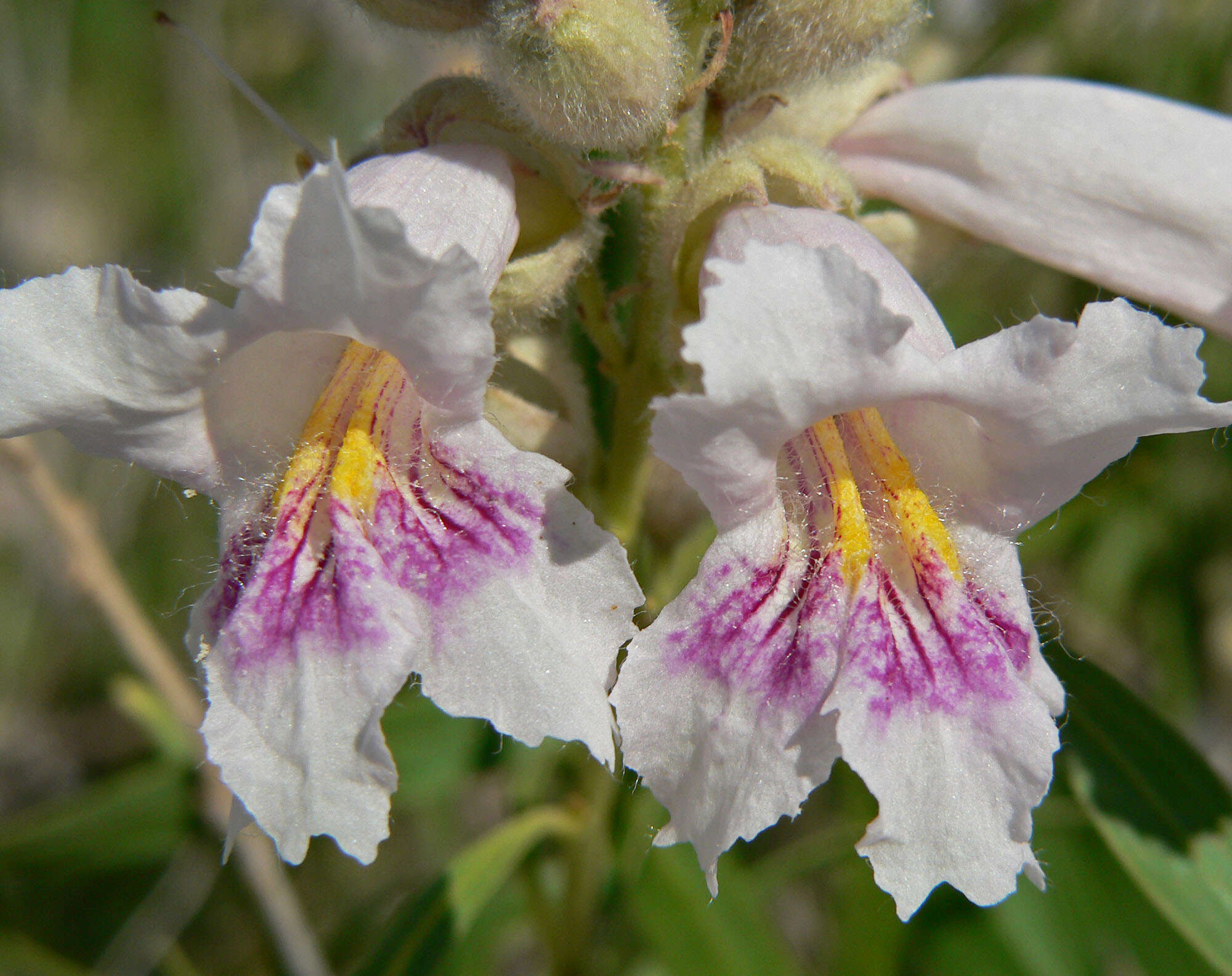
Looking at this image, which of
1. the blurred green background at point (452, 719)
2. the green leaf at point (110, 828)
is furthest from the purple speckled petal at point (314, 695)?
the green leaf at point (110, 828)

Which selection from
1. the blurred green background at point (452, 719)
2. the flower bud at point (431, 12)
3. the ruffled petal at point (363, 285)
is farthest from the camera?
the blurred green background at point (452, 719)

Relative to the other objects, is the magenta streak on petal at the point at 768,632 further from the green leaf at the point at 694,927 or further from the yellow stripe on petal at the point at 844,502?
the green leaf at the point at 694,927

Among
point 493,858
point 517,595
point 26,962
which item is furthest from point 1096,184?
point 26,962

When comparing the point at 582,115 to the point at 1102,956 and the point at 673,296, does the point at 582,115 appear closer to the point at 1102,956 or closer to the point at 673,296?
the point at 673,296

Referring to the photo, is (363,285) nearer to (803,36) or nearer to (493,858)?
(803,36)

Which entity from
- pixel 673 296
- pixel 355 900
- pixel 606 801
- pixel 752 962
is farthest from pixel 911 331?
pixel 355 900

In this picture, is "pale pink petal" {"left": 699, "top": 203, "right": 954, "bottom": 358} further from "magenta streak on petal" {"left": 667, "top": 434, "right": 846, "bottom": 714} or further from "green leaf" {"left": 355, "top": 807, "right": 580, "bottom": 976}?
"green leaf" {"left": 355, "top": 807, "right": 580, "bottom": 976}
